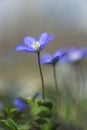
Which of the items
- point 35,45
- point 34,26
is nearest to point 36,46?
point 35,45

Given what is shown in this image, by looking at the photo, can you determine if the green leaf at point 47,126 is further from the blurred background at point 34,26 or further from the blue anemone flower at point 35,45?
the blurred background at point 34,26

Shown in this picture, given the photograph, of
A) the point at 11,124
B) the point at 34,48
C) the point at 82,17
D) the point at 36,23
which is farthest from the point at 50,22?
the point at 11,124

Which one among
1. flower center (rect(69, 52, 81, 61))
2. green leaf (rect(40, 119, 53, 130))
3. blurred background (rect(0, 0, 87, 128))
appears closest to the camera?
green leaf (rect(40, 119, 53, 130))

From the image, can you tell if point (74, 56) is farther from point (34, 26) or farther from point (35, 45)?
point (34, 26)

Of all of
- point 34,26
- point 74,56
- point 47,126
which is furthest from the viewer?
point 34,26

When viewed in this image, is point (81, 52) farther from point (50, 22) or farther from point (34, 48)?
point (50, 22)

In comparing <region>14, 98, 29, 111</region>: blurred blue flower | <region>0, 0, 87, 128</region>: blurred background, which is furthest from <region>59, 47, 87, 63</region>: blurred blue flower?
<region>0, 0, 87, 128</region>: blurred background

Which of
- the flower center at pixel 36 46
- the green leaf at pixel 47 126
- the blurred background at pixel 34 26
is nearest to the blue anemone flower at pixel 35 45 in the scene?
the flower center at pixel 36 46

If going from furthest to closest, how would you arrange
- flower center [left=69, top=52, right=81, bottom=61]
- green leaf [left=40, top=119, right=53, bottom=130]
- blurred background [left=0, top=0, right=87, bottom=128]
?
blurred background [left=0, top=0, right=87, bottom=128] < flower center [left=69, top=52, right=81, bottom=61] < green leaf [left=40, top=119, right=53, bottom=130]

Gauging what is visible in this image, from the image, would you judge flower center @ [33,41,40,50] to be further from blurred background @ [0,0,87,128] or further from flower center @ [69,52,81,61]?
blurred background @ [0,0,87,128]
